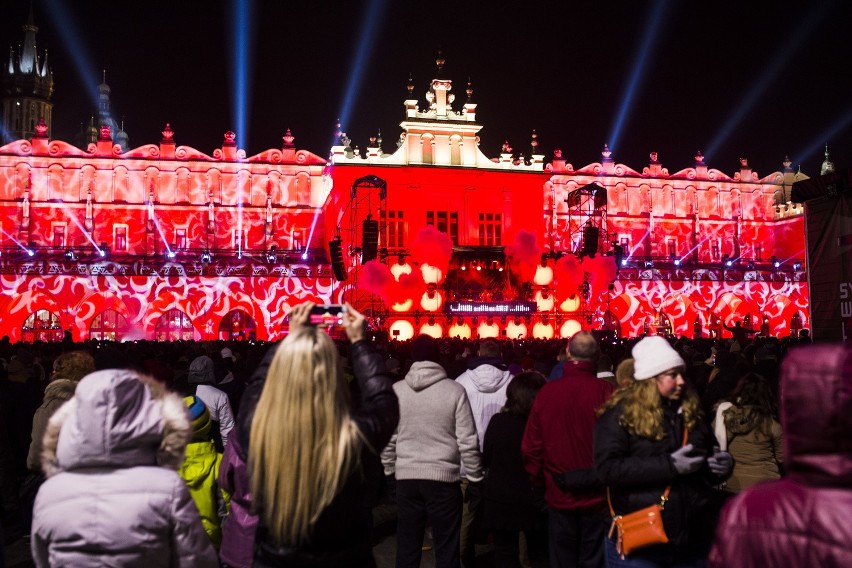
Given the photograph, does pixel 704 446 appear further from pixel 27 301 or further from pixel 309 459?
pixel 27 301

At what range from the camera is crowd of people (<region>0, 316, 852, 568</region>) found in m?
1.79

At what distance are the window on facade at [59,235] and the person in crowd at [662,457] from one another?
38.8 metres

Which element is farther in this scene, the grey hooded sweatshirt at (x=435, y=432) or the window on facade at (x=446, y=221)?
the window on facade at (x=446, y=221)

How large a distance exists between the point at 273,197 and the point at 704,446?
125ft

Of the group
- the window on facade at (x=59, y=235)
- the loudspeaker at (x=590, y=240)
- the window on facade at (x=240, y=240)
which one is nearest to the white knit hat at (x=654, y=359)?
the loudspeaker at (x=590, y=240)

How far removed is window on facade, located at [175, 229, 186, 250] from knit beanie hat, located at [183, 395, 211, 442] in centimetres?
3620

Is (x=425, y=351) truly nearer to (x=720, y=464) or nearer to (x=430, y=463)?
(x=430, y=463)

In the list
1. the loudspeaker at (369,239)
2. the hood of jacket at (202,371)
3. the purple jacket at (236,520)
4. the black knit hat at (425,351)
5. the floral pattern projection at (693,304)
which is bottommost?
the purple jacket at (236,520)

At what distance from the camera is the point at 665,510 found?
344 centimetres

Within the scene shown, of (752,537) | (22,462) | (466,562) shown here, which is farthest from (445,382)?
(22,462)

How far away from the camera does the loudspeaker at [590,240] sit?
26.8 m

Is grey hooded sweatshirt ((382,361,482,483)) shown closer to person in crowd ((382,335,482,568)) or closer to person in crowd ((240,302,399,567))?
person in crowd ((382,335,482,568))

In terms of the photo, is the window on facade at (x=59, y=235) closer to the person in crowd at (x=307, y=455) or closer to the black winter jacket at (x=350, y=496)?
the black winter jacket at (x=350, y=496)

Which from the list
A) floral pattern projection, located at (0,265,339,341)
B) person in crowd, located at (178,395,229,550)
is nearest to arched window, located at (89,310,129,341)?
floral pattern projection, located at (0,265,339,341)
